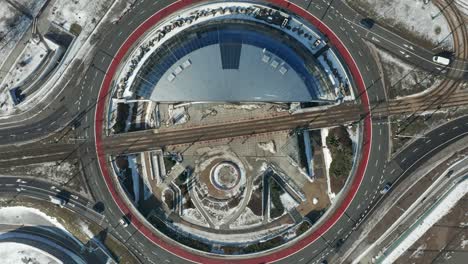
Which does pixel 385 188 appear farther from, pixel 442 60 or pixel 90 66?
pixel 90 66

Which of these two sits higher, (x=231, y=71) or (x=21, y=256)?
(x=231, y=71)

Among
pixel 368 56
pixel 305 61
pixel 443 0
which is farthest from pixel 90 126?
pixel 443 0

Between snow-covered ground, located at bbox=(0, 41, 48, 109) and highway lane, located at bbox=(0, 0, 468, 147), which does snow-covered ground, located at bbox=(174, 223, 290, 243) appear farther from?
snow-covered ground, located at bbox=(0, 41, 48, 109)

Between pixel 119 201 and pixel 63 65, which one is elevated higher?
pixel 63 65

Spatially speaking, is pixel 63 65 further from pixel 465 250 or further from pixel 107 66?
pixel 465 250

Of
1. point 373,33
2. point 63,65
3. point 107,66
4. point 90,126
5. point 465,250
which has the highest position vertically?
point 63,65

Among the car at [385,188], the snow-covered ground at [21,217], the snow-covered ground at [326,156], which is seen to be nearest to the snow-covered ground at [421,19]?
the snow-covered ground at [326,156]

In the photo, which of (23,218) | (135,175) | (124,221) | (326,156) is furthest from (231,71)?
(23,218)
